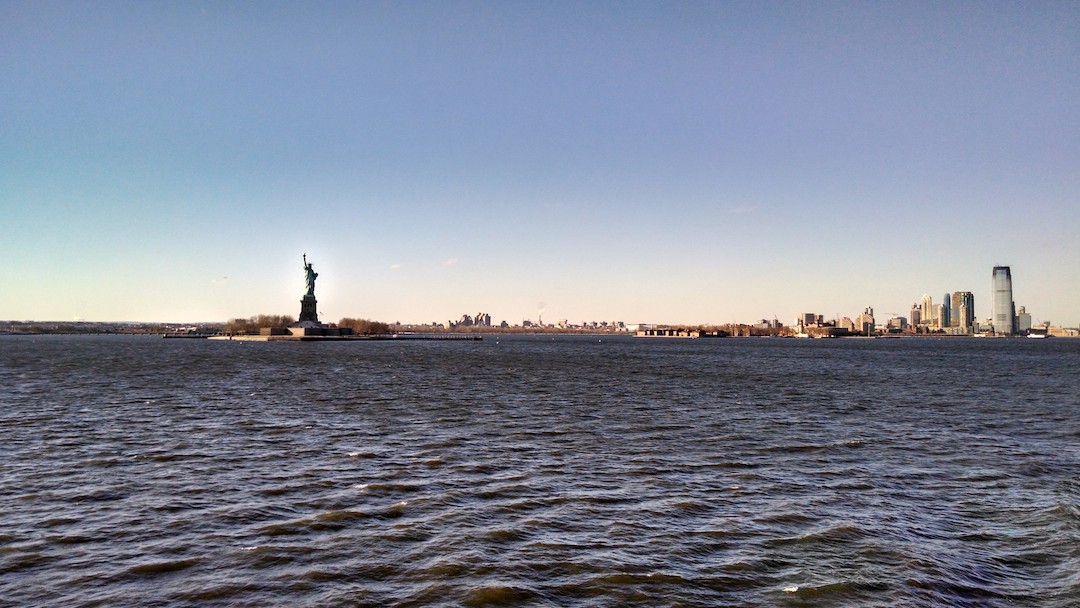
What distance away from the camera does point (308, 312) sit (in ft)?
568

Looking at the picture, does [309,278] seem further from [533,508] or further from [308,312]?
[533,508]

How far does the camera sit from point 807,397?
44219 mm

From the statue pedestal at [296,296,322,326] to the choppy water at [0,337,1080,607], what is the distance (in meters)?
138

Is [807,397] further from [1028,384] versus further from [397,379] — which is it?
[397,379]

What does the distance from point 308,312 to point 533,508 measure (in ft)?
548

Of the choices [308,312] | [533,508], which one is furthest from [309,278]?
[533,508]

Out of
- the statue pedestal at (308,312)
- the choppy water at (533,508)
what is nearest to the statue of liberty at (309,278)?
the statue pedestal at (308,312)

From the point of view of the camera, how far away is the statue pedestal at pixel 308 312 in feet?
555

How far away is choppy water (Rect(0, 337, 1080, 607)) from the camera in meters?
11.3

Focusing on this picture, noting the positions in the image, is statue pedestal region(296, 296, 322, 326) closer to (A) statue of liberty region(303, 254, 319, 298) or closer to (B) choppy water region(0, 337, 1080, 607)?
(A) statue of liberty region(303, 254, 319, 298)

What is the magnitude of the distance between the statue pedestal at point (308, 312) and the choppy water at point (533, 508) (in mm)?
137910

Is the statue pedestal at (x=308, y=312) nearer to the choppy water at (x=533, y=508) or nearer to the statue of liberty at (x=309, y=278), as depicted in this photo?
the statue of liberty at (x=309, y=278)

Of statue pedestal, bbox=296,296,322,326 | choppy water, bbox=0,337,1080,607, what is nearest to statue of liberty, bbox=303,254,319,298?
statue pedestal, bbox=296,296,322,326

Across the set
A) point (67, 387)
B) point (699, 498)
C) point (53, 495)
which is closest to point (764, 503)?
point (699, 498)
